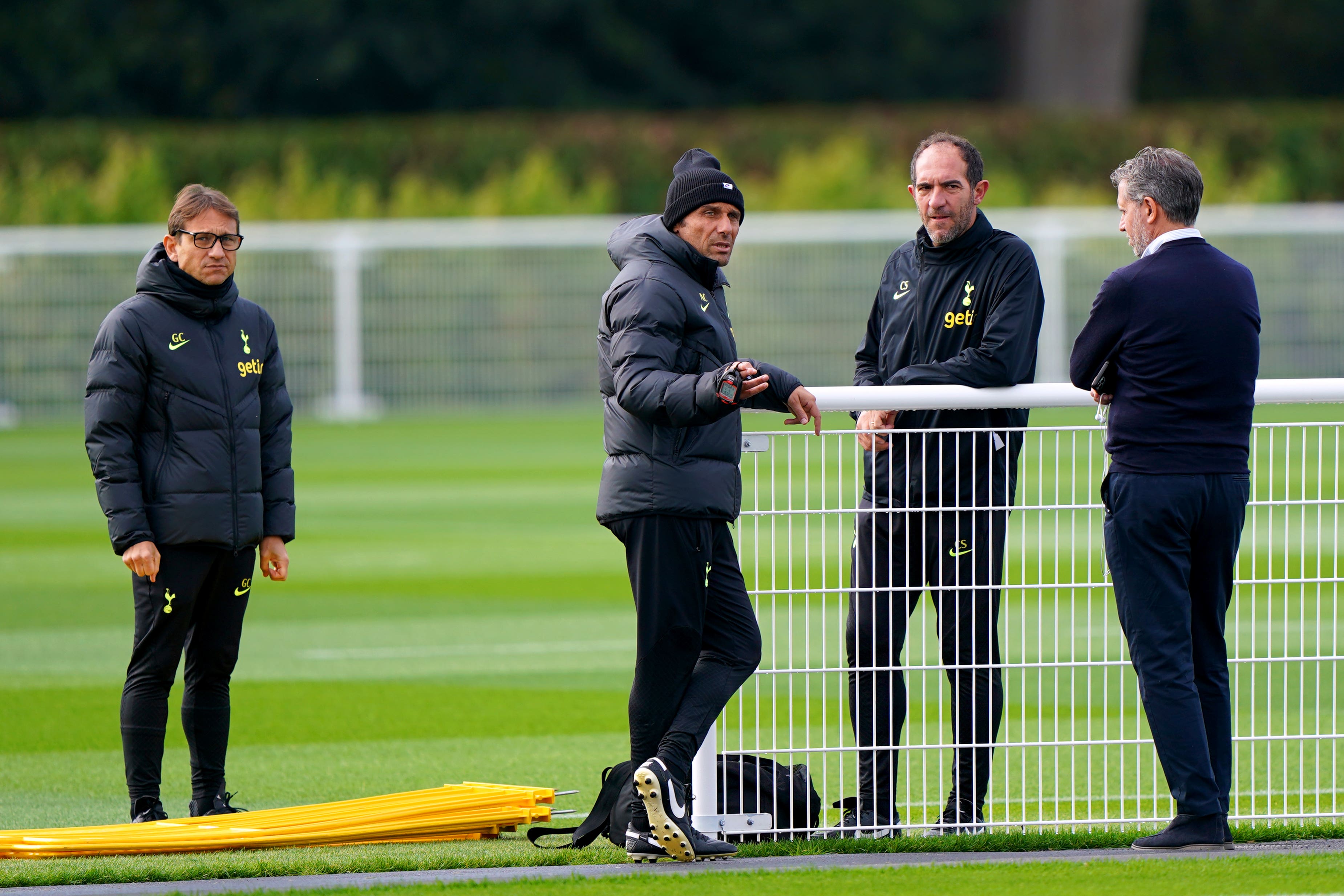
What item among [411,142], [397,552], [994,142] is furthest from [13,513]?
[994,142]

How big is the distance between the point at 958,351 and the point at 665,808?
1.70m

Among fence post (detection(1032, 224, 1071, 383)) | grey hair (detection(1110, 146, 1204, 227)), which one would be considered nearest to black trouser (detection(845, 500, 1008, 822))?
grey hair (detection(1110, 146, 1204, 227))

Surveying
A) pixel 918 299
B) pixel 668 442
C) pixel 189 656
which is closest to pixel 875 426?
pixel 918 299

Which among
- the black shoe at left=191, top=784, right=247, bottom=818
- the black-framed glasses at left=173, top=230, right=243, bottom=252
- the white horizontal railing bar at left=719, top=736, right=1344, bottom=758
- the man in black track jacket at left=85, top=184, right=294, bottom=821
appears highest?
the black-framed glasses at left=173, top=230, right=243, bottom=252

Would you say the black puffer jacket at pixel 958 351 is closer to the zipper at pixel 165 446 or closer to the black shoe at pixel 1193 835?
the black shoe at pixel 1193 835

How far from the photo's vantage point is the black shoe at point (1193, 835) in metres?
5.36

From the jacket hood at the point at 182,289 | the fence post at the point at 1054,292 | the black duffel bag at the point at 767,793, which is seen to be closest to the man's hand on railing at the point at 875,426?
the black duffel bag at the point at 767,793

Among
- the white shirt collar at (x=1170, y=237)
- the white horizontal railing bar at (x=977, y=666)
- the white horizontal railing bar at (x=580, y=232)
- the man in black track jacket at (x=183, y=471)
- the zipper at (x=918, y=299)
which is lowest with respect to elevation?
the white horizontal railing bar at (x=977, y=666)

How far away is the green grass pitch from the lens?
21.9 feet

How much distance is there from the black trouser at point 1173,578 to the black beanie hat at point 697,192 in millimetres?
1357

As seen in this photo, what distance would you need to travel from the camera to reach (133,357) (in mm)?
5906

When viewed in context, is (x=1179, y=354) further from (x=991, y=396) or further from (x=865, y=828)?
(x=865, y=828)

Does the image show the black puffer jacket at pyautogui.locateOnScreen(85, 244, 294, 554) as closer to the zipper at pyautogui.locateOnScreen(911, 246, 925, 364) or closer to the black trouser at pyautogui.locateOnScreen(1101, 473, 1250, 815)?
the zipper at pyautogui.locateOnScreen(911, 246, 925, 364)

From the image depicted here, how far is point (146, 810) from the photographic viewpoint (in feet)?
19.5
